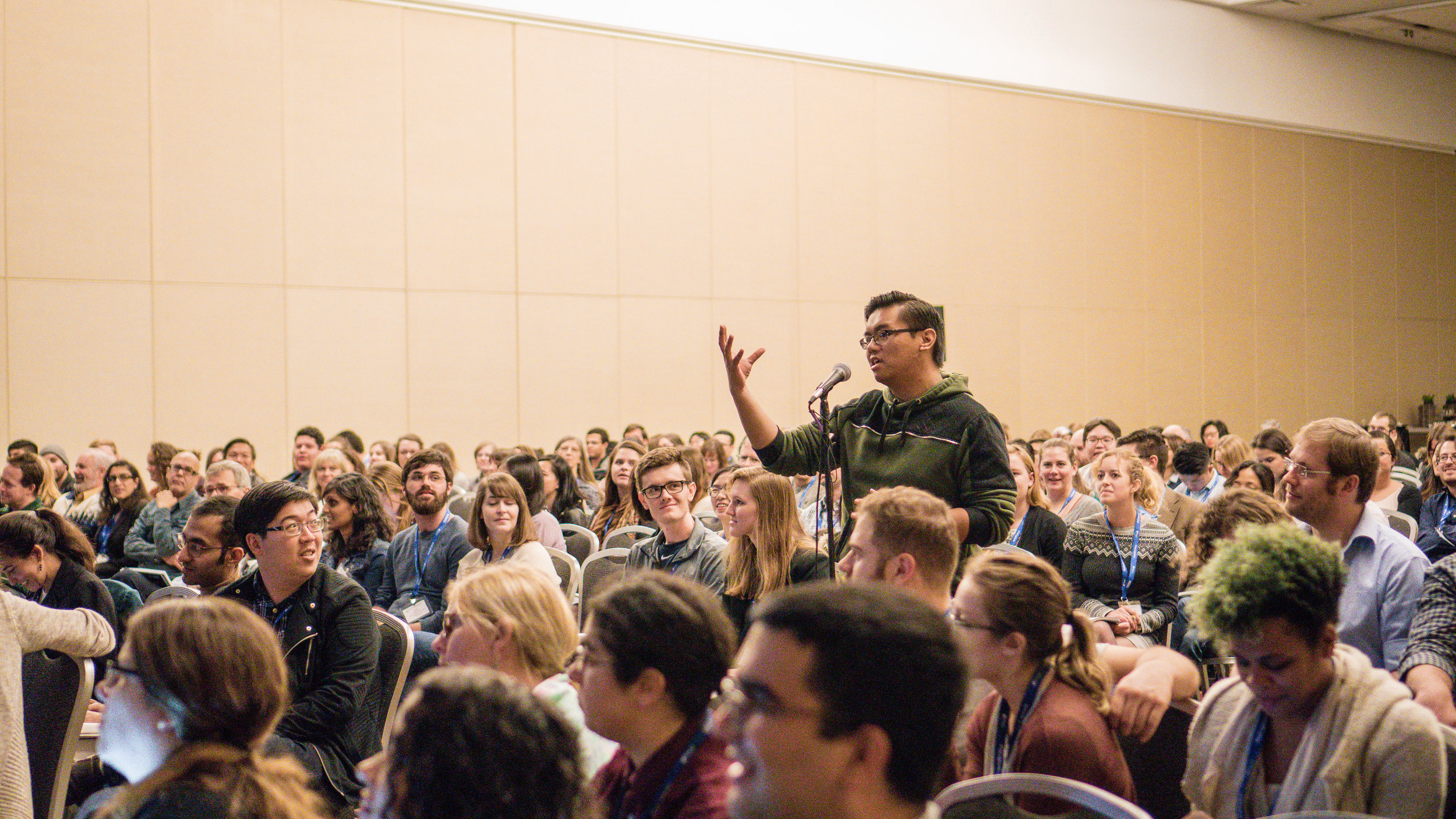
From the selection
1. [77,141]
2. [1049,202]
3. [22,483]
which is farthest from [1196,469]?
[77,141]

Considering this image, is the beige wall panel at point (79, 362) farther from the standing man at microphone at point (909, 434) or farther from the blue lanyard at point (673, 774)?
the blue lanyard at point (673, 774)

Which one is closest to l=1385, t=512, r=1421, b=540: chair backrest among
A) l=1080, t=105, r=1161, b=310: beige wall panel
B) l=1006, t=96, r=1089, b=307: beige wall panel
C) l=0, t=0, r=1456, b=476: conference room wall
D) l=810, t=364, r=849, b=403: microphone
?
l=810, t=364, r=849, b=403: microphone

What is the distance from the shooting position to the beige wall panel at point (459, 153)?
11727mm

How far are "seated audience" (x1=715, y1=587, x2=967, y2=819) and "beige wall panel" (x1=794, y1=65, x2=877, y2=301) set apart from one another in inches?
487

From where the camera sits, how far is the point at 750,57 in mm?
13250

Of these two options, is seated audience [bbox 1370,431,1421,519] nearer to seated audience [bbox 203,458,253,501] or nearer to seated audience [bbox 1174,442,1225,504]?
seated audience [bbox 1174,442,1225,504]

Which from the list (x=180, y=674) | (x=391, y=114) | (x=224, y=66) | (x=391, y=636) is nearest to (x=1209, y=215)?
(x=391, y=114)

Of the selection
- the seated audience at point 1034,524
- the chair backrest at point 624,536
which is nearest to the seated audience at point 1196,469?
the seated audience at point 1034,524

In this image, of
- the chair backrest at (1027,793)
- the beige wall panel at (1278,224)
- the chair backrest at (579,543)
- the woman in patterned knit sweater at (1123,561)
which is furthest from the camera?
the beige wall panel at (1278,224)

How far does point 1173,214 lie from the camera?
1631 centimetres

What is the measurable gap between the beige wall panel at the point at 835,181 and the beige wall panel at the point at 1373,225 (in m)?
8.61

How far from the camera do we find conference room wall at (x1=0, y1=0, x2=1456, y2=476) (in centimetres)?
1061

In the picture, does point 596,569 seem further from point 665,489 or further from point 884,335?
point 884,335

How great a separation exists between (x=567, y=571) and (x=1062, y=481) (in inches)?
97.9
